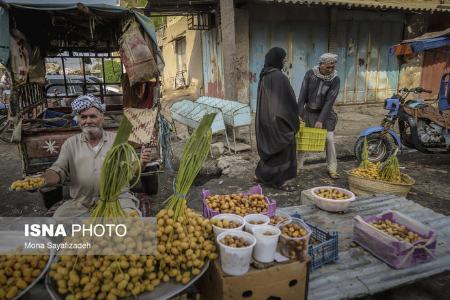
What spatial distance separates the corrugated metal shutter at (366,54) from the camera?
12.3 meters

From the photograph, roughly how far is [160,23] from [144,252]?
2293 cm

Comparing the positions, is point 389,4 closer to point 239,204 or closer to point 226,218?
point 239,204

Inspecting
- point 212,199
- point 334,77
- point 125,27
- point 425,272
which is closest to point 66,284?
point 212,199

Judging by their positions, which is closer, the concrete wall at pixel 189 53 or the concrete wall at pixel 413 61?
the concrete wall at pixel 413 61

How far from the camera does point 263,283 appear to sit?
1968 millimetres

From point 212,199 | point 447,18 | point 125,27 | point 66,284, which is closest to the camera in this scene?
point 66,284

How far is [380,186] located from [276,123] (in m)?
1.75

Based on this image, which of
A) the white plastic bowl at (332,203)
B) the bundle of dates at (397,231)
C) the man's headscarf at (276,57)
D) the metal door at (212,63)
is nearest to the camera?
the bundle of dates at (397,231)

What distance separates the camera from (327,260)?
2621mm

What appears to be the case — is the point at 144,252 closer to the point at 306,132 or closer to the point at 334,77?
the point at 306,132

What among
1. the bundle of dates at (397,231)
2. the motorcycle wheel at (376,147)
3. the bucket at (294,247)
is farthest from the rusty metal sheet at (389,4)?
the bucket at (294,247)

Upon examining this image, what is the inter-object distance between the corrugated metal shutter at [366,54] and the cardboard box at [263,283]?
462 inches

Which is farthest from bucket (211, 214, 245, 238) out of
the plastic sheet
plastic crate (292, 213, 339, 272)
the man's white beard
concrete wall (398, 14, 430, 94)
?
concrete wall (398, 14, 430, 94)

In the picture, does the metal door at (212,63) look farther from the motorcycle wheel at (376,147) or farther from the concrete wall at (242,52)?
the motorcycle wheel at (376,147)
